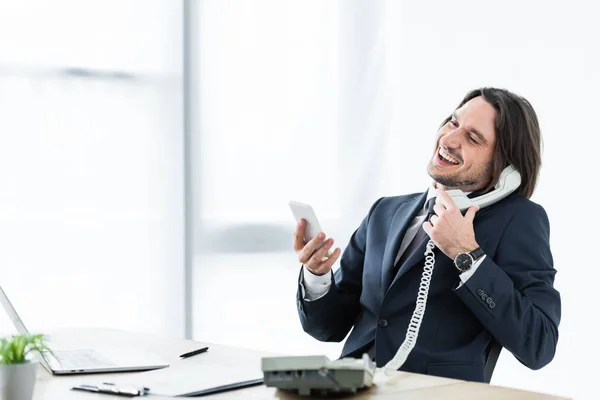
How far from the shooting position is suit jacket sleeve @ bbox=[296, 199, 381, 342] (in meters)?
2.10

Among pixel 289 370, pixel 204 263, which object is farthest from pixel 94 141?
pixel 289 370

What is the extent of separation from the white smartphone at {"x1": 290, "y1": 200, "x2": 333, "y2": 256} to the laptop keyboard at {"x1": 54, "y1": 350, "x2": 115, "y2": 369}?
0.53m

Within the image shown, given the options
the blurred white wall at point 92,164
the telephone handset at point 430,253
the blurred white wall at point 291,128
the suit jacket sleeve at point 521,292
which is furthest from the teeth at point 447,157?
the blurred white wall at point 92,164

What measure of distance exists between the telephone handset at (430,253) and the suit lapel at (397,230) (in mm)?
102

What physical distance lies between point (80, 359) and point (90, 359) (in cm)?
2

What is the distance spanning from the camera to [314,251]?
193 cm

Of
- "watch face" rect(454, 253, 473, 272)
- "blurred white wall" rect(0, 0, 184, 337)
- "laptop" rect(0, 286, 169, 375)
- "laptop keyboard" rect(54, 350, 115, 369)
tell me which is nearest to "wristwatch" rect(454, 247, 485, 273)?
"watch face" rect(454, 253, 473, 272)

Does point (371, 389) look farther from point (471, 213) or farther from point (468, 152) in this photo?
point (468, 152)

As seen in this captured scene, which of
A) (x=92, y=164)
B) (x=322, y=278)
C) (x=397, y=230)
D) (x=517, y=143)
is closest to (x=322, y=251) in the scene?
(x=322, y=278)

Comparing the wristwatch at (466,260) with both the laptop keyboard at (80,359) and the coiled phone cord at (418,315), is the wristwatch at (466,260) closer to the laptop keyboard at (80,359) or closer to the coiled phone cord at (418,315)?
the coiled phone cord at (418,315)

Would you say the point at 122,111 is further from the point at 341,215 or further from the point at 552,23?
the point at 552,23

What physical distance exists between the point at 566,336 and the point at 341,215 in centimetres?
121

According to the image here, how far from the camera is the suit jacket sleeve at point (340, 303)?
2098mm

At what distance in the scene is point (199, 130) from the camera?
377 cm
